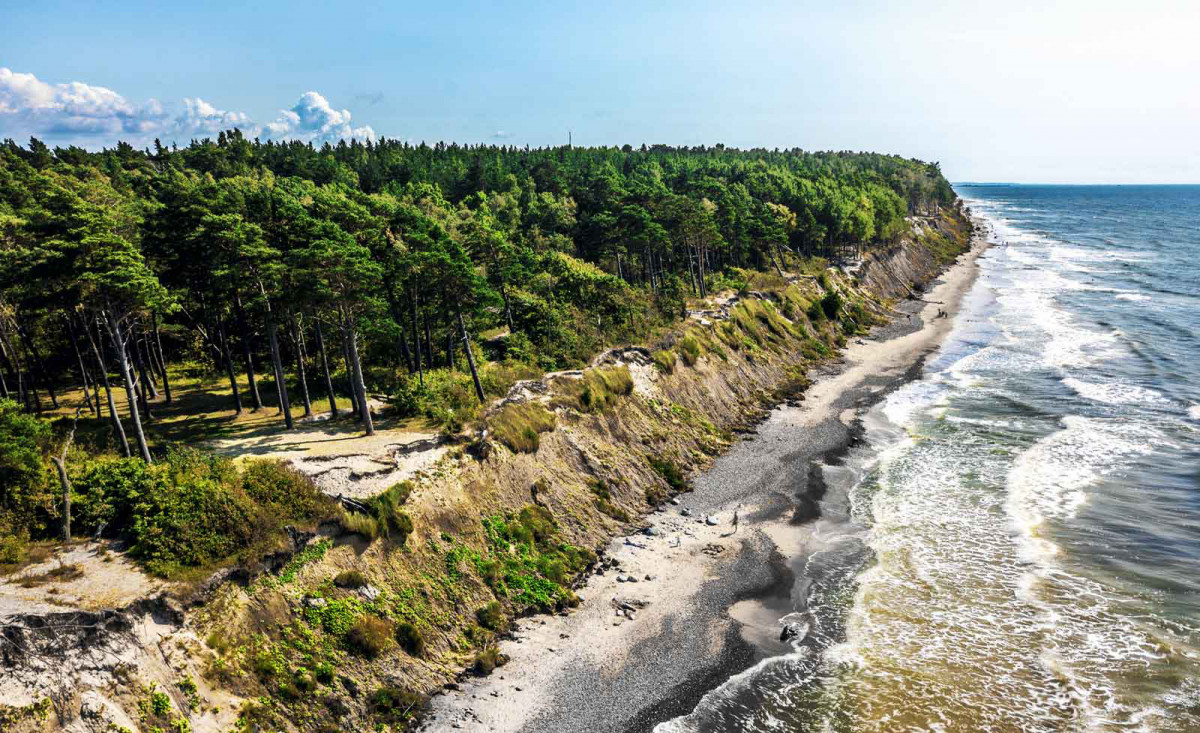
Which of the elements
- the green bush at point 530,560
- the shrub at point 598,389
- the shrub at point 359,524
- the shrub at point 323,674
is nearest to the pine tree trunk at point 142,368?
the shrub at point 359,524

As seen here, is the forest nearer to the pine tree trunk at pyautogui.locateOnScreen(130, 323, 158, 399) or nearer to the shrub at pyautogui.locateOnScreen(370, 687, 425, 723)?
the pine tree trunk at pyautogui.locateOnScreen(130, 323, 158, 399)

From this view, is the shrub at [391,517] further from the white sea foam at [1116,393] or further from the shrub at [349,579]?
the white sea foam at [1116,393]

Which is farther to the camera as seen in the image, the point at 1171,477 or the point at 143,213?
the point at 143,213

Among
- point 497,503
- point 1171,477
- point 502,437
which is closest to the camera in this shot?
point 497,503

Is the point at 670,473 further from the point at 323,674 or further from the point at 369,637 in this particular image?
the point at 323,674

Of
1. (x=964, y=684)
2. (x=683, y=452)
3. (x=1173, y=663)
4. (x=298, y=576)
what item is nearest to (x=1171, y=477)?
(x=1173, y=663)

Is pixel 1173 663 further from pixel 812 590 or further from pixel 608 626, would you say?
pixel 608 626
